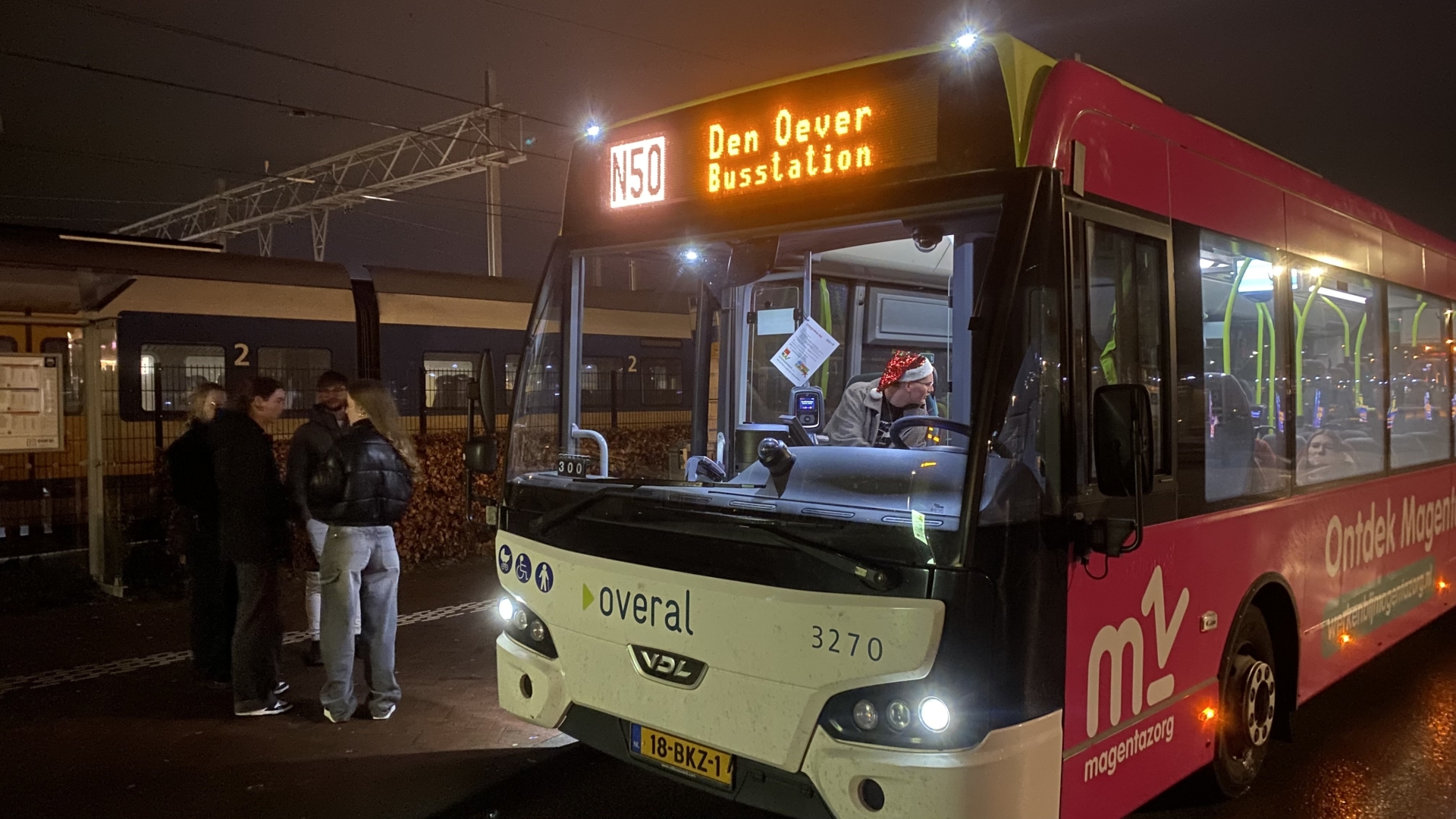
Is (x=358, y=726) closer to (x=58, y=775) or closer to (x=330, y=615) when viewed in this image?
(x=330, y=615)

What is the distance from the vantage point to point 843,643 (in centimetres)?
303

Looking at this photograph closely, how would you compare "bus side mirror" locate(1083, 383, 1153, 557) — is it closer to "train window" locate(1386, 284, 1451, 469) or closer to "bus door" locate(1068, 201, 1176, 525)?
"bus door" locate(1068, 201, 1176, 525)

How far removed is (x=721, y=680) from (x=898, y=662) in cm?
68

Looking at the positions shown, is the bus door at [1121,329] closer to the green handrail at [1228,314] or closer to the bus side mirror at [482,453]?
the green handrail at [1228,314]

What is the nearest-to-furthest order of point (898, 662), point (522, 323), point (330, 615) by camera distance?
point (898, 662) < point (330, 615) < point (522, 323)

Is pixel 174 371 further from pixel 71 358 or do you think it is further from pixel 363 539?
pixel 363 539

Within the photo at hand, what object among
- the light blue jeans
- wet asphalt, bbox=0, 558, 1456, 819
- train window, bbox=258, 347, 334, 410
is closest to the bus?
wet asphalt, bbox=0, 558, 1456, 819

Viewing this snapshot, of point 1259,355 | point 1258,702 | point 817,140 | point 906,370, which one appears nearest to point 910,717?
point 817,140

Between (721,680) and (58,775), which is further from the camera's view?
(58,775)

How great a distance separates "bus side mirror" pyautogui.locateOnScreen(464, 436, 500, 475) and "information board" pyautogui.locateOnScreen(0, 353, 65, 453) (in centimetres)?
736

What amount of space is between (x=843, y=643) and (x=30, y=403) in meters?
9.49

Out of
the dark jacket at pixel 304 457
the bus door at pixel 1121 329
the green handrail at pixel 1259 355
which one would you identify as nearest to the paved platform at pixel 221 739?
the dark jacket at pixel 304 457

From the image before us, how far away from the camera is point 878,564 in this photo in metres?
2.97

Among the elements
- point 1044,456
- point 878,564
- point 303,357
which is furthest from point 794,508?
point 303,357
